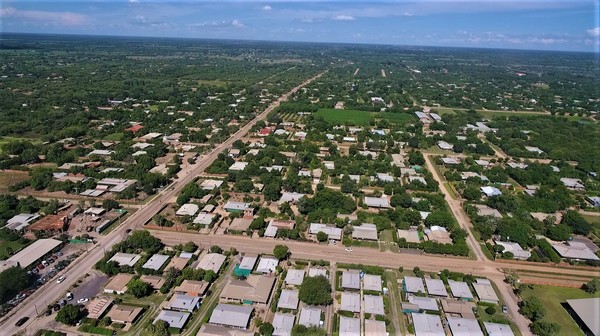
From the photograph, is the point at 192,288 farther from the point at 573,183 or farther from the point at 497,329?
the point at 573,183

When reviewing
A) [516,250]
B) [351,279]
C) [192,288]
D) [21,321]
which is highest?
[516,250]

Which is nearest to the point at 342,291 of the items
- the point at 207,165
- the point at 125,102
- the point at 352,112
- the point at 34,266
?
the point at 34,266

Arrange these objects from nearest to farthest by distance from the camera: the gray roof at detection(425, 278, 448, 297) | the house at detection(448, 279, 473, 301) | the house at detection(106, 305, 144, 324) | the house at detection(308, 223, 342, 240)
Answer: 1. the house at detection(106, 305, 144, 324)
2. the house at detection(448, 279, 473, 301)
3. the gray roof at detection(425, 278, 448, 297)
4. the house at detection(308, 223, 342, 240)

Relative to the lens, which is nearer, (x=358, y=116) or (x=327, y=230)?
(x=327, y=230)

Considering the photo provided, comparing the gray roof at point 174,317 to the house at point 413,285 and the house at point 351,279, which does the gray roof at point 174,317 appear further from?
the house at point 413,285

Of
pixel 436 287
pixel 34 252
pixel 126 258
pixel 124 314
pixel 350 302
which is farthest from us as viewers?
pixel 34 252

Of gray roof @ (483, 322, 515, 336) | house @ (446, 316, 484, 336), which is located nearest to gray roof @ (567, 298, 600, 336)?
gray roof @ (483, 322, 515, 336)

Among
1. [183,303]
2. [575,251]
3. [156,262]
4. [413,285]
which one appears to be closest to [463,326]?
[413,285]

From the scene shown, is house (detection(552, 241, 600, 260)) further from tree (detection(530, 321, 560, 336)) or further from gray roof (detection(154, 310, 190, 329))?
gray roof (detection(154, 310, 190, 329))
